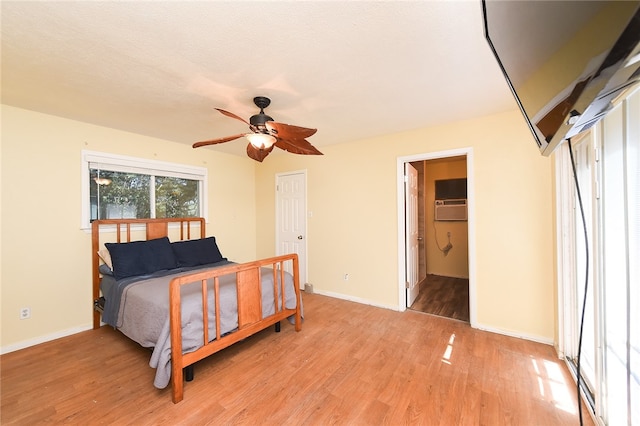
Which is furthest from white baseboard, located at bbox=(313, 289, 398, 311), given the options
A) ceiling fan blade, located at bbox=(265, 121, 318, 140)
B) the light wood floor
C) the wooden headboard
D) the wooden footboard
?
ceiling fan blade, located at bbox=(265, 121, 318, 140)

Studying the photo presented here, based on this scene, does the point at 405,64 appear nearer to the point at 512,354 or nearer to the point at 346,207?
the point at 346,207

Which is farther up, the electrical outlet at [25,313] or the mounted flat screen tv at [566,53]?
the mounted flat screen tv at [566,53]

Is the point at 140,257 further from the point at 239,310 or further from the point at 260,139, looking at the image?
the point at 260,139

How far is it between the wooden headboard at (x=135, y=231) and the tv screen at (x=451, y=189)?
14.3 feet

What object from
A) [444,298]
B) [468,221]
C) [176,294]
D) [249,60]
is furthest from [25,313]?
[444,298]

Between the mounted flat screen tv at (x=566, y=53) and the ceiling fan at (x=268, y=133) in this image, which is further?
the ceiling fan at (x=268, y=133)

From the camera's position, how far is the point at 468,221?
109 inches

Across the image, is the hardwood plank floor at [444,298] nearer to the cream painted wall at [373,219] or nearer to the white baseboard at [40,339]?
the cream painted wall at [373,219]

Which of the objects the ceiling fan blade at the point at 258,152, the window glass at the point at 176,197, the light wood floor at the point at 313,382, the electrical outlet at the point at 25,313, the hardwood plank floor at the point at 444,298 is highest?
the ceiling fan blade at the point at 258,152

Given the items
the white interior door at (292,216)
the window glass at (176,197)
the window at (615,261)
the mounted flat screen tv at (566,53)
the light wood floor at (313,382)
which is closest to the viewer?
the mounted flat screen tv at (566,53)

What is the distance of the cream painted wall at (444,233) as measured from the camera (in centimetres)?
478

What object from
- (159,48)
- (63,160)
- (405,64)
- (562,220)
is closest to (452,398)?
(562,220)

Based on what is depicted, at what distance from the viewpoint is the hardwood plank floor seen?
319cm

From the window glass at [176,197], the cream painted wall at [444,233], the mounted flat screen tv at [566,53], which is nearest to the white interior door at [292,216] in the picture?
the window glass at [176,197]
